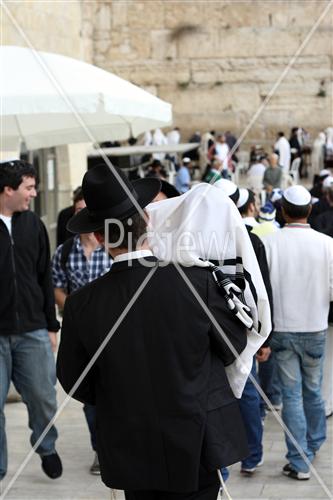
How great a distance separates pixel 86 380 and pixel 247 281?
70 centimetres

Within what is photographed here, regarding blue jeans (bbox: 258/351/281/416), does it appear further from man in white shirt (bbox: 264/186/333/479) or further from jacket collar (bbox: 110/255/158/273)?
jacket collar (bbox: 110/255/158/273)

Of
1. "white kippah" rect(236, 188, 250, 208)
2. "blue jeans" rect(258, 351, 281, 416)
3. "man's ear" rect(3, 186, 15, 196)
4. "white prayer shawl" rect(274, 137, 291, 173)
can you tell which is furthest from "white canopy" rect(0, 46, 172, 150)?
"white prayer shawl" rect(274, 137, 291, 173)

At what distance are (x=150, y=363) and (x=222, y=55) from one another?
1166 inches

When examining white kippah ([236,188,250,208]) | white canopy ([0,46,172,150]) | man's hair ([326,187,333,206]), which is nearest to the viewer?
white kippah ([236,188,250,208])

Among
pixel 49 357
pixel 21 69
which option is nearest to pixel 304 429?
pixel 49 357

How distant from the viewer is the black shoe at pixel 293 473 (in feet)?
16.6

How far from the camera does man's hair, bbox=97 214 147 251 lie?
3.06 meters

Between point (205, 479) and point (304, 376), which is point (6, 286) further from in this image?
point (205, 479)

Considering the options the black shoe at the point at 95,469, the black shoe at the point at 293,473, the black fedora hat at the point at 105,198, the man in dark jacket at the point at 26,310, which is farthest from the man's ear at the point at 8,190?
the black shoe at the point at 293,473

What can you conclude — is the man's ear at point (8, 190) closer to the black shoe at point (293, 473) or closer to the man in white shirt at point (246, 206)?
the man in white shirt at point (246, 206)

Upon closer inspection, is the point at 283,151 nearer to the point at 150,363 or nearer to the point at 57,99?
the point at 57,99

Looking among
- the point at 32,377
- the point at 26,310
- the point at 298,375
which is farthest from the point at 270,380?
the point at 26,310

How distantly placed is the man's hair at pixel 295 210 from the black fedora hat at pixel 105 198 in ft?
6.21

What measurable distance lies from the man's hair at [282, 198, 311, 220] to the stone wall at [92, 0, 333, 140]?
2615 cm
